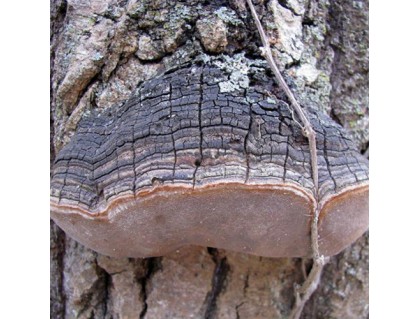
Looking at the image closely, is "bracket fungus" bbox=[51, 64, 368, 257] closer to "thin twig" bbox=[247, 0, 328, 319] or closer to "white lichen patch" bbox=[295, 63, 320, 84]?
"thin twig" bbox=[247, 0, 328, 319]

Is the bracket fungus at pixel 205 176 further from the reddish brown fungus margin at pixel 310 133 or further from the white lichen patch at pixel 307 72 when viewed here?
the white lichen patch at pixel 307 72

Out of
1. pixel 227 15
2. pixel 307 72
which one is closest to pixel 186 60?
pixel 227 15

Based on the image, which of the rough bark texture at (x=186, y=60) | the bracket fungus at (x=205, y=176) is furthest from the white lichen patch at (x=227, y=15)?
the bracket fungus at (x=205, y=176)

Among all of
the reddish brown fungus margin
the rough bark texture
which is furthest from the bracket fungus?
the rough bark texture

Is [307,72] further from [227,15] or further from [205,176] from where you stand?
[205,176]

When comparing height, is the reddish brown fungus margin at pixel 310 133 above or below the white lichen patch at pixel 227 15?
below

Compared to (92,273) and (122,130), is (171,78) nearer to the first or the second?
(122,130)
